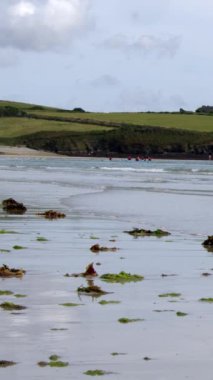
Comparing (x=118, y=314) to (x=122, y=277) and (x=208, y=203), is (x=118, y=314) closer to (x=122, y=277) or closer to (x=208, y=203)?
(x=122, y=277)

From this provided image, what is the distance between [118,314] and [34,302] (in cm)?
133

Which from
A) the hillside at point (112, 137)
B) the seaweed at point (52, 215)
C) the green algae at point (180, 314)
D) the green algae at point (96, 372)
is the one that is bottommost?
the seaweed at point (52, 215)

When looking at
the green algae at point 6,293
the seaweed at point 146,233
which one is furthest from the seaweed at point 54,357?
the seaweed at point 146,233

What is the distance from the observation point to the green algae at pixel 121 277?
16.3 m

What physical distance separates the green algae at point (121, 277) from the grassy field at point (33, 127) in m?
162

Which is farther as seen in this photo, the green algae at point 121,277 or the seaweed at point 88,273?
the seaweed at point 88,273

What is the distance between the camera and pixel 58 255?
19516mm

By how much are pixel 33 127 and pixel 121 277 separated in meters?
169

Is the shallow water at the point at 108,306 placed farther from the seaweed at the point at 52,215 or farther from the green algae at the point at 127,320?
the seaweed at the point at 52,215

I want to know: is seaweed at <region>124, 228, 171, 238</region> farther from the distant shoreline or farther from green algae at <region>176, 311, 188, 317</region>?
the distant shoreline

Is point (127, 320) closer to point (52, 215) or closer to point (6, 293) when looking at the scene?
point (6, 293)

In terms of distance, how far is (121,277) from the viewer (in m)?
16.4

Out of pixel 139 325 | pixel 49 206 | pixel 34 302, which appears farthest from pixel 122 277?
pixel 49 206

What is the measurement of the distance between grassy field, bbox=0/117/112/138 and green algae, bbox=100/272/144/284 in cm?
16236
